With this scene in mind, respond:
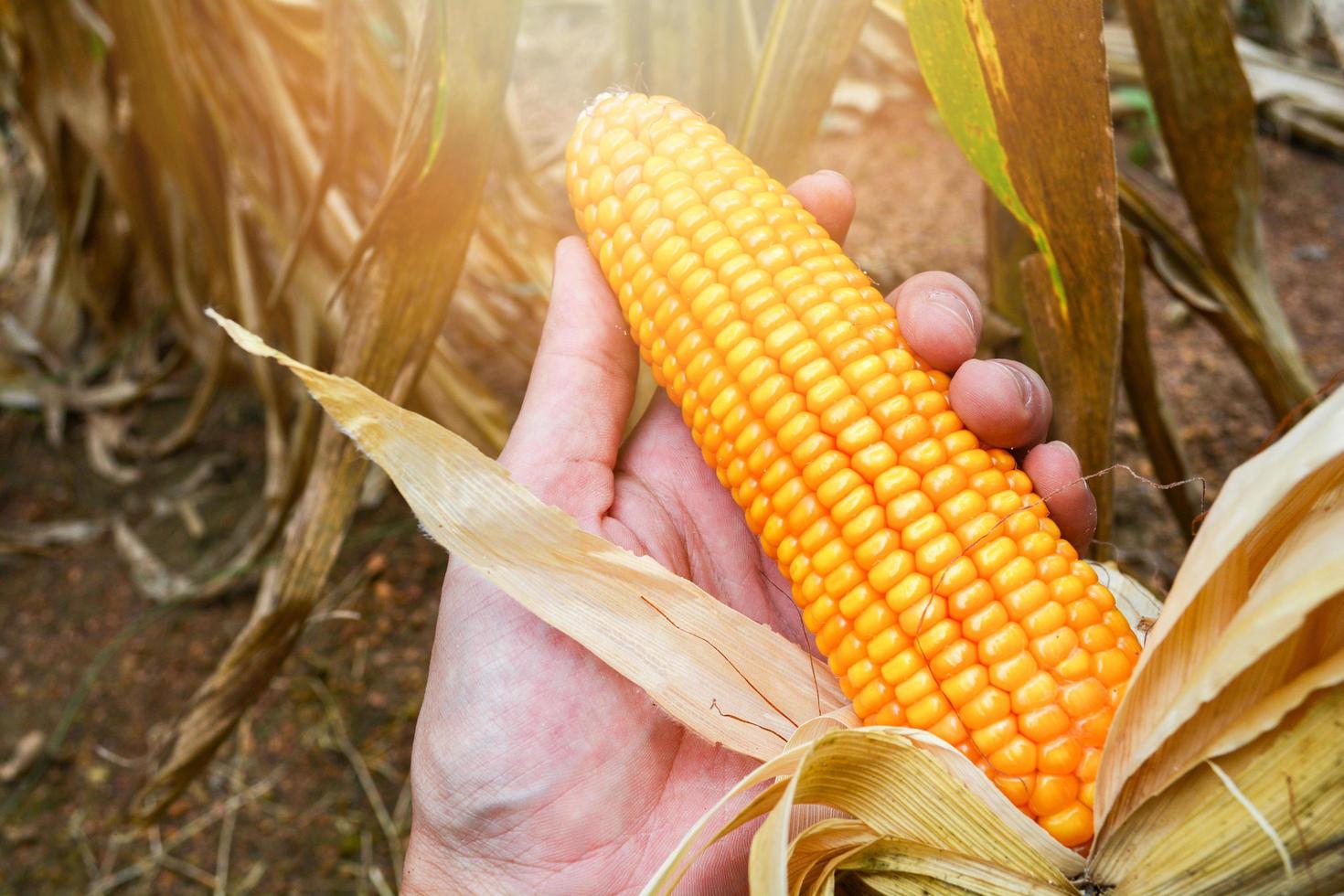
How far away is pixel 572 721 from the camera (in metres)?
1.63

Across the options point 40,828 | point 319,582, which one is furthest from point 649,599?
point 40,828

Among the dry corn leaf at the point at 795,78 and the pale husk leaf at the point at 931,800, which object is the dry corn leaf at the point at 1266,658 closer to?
the pale husk leaf at the point at 931,800

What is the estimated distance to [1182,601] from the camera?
114 cm

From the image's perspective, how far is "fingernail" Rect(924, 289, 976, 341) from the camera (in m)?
1.60

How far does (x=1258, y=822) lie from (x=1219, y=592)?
270mm

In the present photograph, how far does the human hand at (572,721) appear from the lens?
1.60m

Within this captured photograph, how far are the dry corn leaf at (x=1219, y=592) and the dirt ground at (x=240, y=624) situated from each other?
1.64 meters

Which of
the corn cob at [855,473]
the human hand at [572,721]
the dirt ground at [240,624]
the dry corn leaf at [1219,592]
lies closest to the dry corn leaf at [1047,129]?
the human hand at [572,721]

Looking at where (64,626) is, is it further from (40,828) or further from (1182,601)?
(1182,601)

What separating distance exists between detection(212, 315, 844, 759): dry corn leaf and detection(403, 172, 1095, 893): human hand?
0.51 feet

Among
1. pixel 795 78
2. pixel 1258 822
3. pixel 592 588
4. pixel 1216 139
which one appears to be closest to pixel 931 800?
pixel 1258 822

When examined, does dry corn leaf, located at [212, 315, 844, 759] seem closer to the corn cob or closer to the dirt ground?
the corn cob

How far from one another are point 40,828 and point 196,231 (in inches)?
82.3

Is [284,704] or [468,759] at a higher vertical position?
[468,759]
